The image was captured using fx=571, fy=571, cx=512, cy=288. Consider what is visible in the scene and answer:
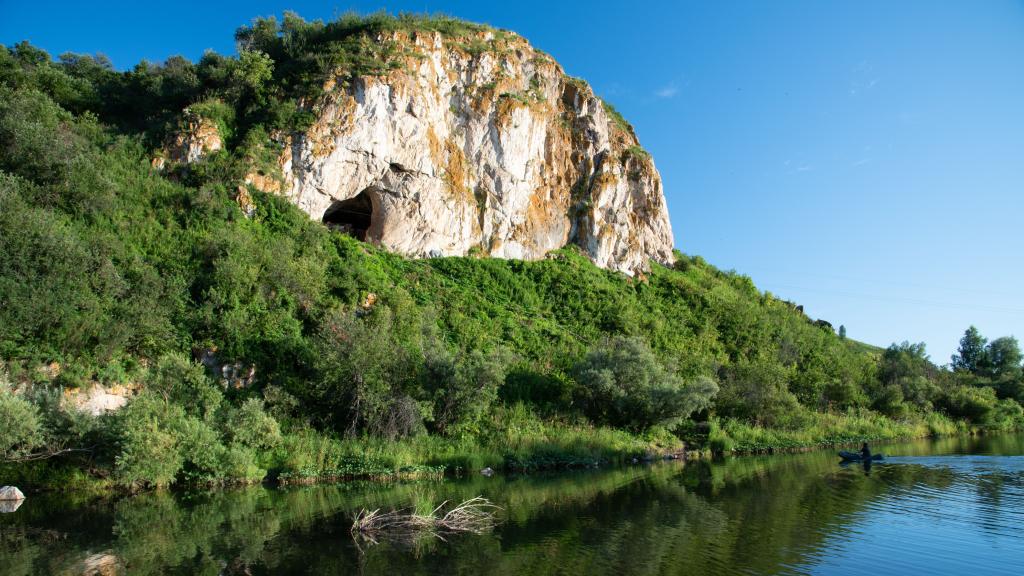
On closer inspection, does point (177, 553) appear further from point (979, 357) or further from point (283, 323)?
point (979, 357)

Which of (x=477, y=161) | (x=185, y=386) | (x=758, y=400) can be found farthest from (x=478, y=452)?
(x=477, y=161)

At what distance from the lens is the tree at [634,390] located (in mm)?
31500

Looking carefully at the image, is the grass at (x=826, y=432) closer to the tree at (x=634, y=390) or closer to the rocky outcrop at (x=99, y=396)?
the tree at (x=634, y=390)

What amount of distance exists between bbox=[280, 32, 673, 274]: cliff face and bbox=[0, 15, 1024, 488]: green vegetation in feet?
7.90

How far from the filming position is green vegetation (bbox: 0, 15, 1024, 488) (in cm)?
2109

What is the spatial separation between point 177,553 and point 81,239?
63.7 feet

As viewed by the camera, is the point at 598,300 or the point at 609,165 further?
the point at 609,165

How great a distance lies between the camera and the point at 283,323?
27672mm

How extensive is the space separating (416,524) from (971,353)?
10274 cm

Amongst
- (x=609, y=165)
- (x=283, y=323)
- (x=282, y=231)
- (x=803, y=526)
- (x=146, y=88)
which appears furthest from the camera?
(x=609, y=165)

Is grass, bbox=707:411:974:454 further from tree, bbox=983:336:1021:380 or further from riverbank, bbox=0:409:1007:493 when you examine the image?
tree, bbox=983:336:1021:380

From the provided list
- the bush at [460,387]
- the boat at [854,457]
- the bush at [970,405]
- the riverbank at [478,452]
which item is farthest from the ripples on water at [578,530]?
the bush at [970,405]

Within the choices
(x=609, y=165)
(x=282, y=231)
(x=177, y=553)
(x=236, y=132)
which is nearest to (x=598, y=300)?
(x=609, y=165)

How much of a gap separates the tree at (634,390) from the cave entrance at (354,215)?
1975 cm
